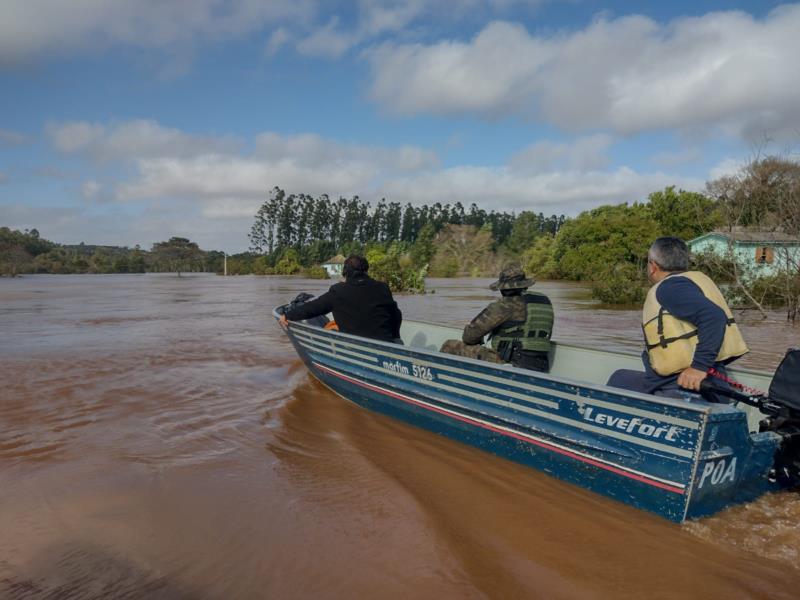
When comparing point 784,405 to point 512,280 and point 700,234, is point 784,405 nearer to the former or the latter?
point 512,280

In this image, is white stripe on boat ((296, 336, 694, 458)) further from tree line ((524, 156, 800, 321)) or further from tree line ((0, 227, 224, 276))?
tree line ((0, 227, 224, 276))

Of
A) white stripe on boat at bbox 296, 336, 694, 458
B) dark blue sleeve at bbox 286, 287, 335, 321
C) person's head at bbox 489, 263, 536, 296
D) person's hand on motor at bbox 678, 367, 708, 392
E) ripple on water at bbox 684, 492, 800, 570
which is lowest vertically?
ripple on water at bbox 684, 492, 800, 570

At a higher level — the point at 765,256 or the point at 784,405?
the point at 765,256

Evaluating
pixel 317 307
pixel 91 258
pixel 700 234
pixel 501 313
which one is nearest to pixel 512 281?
pixel 501 313

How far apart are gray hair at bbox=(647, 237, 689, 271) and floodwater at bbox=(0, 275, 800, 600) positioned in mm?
1691

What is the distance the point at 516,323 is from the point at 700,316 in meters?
1.80

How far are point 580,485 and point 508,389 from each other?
0.87 meters

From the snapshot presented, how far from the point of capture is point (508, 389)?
168 inches

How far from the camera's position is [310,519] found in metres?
3.64

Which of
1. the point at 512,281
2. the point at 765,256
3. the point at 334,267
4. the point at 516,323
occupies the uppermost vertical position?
the point at 334,267

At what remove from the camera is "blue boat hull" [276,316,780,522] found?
3.26 m

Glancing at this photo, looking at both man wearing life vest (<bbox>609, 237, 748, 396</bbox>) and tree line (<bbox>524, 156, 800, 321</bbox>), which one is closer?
man wearing life vest (<bbox>609, 237, 748, 396</bbox>)

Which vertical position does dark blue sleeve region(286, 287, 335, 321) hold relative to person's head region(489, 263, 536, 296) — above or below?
below

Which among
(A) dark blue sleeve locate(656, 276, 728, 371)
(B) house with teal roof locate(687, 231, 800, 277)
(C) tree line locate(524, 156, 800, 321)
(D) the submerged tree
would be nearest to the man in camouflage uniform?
(A) dark blue sleeve locate(656, 276, 728, 371)
